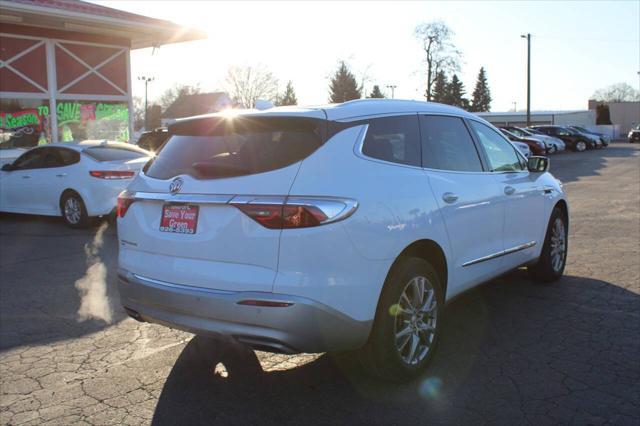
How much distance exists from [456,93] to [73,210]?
7906 centimetres

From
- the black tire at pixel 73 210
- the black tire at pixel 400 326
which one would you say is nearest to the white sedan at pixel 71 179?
the black tire at pixel 73 210

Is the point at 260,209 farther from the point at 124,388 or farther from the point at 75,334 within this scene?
the point at 75,334

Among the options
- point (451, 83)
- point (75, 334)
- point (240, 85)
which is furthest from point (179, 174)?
point (451, 83)

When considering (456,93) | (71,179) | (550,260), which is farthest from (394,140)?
(456,93)

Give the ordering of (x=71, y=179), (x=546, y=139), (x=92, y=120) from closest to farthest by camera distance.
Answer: (x=71, y=179), (x=92, y=120), (x=546, y=139)

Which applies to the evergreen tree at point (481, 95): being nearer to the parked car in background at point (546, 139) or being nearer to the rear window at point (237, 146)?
the parked car in background at point (546, 139)

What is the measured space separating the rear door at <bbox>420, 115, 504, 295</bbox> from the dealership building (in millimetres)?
12083

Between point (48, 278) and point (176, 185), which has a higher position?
point (176, 185)

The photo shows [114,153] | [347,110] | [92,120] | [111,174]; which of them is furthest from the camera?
[92,120]

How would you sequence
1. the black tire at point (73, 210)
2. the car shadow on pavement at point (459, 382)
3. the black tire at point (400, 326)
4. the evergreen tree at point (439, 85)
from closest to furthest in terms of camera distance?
1. the car shadow on pavement at point (459, 382)
2. the black tire at point (400, 326)
3. the black tire at point (73, 210)
4. the evergreen tree at point (439, 85)

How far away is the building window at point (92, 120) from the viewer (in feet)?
53.0

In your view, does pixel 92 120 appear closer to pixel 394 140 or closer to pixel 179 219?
pixel 179 219

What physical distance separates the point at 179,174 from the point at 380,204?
1.26 m

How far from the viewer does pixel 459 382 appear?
3879mm
